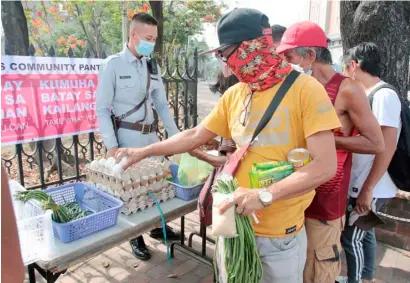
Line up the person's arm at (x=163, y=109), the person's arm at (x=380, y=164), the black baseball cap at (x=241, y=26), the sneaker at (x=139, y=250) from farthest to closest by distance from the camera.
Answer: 1. the person's arm at (x=163, y=109)
2. the sneaker at (x=139, y=250)
3. the person's arm at (x=380, y=164)
4. the black baseball cap at (x=241, y=26)

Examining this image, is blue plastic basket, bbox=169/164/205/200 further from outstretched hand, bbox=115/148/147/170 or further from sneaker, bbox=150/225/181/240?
sneaker, bbox=150/225/181/240

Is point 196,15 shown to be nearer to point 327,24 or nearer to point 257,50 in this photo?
point 257,50

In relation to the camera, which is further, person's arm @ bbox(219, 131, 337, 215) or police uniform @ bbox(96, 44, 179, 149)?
police uniform @ bbox(96, 44, 179, 149)

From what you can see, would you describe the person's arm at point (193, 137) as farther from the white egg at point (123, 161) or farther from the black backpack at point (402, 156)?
the black backpack at point (402, 156)

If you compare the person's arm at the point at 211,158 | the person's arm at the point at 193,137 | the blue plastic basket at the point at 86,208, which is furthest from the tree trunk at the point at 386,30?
the blue plastic basket at the point at 86,208

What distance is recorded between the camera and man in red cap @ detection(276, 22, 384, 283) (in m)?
1.94

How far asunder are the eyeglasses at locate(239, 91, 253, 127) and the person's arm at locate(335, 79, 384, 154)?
0.69 m

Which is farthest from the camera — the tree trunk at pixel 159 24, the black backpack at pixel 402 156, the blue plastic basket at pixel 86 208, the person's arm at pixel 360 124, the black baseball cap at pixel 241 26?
the tree trunk at pixel 159 24

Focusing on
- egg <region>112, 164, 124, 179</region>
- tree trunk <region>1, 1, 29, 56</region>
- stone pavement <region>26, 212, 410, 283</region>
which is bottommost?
stone pavement <region>26, 212, 410, 283</region>

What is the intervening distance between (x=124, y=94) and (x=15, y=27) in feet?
10.3

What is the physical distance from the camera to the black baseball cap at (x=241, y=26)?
1.46 m

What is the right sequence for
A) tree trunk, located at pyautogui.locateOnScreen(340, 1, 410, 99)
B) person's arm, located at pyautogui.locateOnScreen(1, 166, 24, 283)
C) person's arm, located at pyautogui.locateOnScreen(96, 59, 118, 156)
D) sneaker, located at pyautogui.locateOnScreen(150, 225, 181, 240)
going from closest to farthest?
person's arm, located at pyautogui.locateOnScreen(1, 166, 24, 283), person's arm, located at pyautogui.locateOnScreen(96, 59, 118, 156), sneaker, located at pyautogui.locateOnScreen(150, 225, 181, 240), tree trunk, located at pyautogui.locateOnScreen(340, 1, 410, 99)

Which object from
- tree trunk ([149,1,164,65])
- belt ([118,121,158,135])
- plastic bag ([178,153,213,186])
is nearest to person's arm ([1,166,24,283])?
plastic bag ([178,153,213,186])

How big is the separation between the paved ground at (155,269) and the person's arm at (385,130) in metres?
1.21
